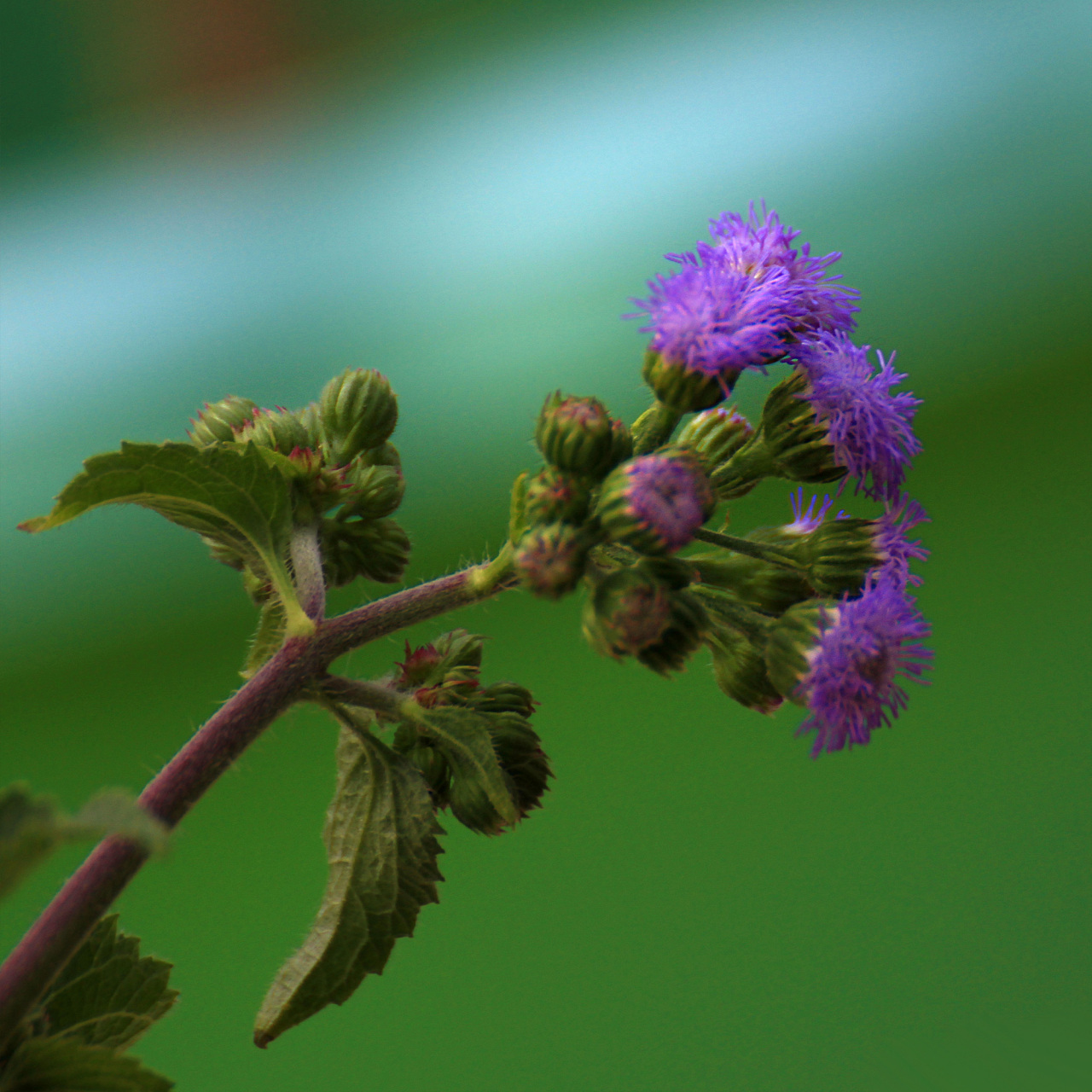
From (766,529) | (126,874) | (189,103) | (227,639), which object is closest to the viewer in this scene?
(126,874)

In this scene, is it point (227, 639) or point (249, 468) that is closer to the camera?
point (249, 468)

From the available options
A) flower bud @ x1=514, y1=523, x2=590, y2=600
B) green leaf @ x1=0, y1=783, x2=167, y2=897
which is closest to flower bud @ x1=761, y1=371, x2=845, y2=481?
flower bud @ x1=514, y1=523, x2=590, y2=600

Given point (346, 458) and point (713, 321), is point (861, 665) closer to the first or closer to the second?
point (713, 321)

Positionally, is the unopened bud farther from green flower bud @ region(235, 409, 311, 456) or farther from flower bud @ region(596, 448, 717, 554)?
flower bud @ region(596, 448, 717, 554)

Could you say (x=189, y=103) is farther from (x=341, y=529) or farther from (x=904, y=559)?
(x=904, y=559)

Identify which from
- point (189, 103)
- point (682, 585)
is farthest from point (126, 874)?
point (189, 103)

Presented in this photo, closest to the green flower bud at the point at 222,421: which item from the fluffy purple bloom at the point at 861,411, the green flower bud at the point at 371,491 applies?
the green flower bud at the point at 371,491
